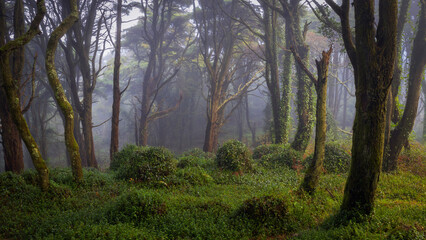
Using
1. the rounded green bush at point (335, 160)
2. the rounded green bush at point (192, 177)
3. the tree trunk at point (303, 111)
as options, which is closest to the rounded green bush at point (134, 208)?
the rounded green bush at point (192, 177)

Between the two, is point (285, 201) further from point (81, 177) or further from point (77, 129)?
point (77, 129)

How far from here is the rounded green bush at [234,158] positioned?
11656 mm

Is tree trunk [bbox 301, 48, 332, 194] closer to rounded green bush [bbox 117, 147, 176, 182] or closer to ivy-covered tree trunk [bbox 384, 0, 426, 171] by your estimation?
ivy-covered tree trunk [bbox 384, 0, 426, 171]

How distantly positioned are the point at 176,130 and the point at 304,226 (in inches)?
995

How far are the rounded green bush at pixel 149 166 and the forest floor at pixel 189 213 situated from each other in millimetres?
744

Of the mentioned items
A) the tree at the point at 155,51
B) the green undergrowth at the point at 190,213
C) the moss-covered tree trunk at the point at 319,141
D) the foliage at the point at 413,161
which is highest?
the tree at the point at 155,51

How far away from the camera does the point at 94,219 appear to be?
6.31 meters

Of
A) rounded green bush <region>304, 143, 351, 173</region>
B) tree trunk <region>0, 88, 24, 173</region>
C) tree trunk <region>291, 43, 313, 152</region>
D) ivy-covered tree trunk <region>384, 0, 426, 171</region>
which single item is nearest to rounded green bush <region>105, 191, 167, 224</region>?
tree trunk <region>0, 88, 24, 173</region>

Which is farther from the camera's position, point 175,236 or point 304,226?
point 304,226

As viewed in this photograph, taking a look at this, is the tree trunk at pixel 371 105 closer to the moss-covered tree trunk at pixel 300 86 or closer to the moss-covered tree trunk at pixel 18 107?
the moss-covered tree trunk at pixel 18 107

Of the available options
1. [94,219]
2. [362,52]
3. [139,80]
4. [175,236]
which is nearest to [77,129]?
[94,219]

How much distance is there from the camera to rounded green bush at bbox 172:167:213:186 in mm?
9797

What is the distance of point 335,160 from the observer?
478 inches

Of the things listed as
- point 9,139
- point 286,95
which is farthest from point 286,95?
point 9,139
